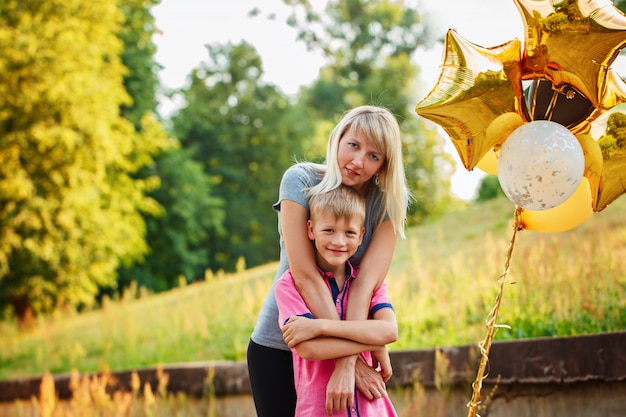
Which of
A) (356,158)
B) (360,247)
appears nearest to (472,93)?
(356,158)

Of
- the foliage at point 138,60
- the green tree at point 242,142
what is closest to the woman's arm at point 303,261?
the foliage at point 138,60

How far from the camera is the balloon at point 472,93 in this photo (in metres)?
2.32

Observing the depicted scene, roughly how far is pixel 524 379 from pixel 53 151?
36.2 ft

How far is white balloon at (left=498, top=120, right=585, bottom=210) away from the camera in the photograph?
2.33m

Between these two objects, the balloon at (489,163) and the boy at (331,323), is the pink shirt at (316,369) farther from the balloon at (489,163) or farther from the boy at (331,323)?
the balloon at (489,163)

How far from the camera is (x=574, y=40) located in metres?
2.37

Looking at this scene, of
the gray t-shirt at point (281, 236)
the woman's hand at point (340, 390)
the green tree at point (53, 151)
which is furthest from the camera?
the green tree at point (53, 151)

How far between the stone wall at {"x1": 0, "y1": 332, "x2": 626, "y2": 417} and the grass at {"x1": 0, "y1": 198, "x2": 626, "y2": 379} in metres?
0.48

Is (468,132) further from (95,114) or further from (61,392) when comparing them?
(95,114)

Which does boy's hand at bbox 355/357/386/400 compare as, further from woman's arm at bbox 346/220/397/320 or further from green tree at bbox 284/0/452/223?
green tree at bbox 284/0/452/223

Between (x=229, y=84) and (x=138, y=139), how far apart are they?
1104cm

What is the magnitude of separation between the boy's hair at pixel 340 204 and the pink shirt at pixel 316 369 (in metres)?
0.23

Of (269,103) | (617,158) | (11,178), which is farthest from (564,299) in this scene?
(269,103)

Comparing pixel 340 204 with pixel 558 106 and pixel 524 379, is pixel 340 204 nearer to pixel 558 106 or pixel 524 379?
pixel 558 106
